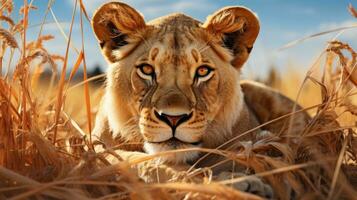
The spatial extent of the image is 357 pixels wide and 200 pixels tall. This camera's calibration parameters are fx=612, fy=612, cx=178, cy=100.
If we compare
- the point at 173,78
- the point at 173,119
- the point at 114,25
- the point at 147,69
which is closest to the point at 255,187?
the point at 173,119

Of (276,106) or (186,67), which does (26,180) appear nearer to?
(186,67)

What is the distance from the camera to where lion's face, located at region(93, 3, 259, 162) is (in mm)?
3475

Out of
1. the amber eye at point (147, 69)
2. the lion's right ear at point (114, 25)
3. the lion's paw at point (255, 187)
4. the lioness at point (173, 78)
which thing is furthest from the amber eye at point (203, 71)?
the lion's paw at point (255, 187)

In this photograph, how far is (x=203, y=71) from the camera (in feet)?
12.4

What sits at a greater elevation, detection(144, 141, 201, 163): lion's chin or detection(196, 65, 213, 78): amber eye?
detection(196, 65, 213, 78): amber eye

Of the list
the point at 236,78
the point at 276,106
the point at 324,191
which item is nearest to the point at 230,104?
the point at 236,78

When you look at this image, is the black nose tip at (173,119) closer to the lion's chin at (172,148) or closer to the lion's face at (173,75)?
the lion's face at (173,75)

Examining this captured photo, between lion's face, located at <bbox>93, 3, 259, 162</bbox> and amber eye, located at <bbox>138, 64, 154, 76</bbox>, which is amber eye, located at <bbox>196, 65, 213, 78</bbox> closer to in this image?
lion's face, located at <bbox>93, 3, 259, 162</bbox>

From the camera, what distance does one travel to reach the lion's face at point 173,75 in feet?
11.4

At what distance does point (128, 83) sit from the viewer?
13.0ft

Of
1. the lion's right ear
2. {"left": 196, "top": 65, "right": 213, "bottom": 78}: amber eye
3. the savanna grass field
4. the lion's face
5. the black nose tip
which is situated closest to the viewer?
the savanna grass field

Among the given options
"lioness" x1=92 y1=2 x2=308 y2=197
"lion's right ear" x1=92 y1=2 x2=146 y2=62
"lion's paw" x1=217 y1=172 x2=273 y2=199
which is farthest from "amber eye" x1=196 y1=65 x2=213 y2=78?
"lion's paw" x1=217 y1=172 x2=273 y2=199

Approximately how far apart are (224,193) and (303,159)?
1138 millimetres

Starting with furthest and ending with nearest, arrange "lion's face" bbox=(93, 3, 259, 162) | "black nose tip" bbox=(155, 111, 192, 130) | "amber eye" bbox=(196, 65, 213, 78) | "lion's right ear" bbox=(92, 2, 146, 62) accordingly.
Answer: "lion's right ear" bbox=(92, 2, 146, 62), "amber eye" bbox=(196, 65, 213, 78), "lion's face" bbox=(93, 3, 259, 162), "black nose tip" bbox=(155, 111, 192, 130)
